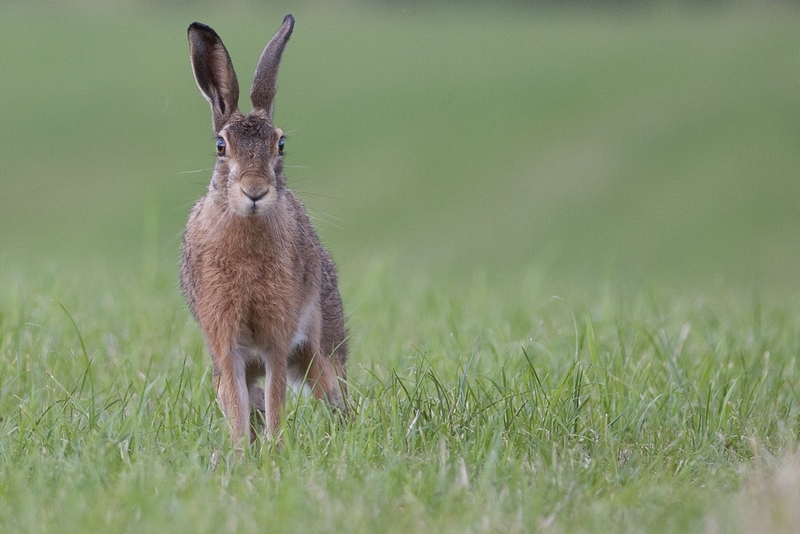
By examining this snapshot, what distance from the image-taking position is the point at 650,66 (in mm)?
22141

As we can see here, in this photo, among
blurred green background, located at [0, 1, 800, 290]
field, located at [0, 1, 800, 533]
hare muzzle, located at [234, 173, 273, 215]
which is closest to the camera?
field, located at [0, 1, 800, 533]

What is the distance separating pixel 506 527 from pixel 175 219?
1692cm

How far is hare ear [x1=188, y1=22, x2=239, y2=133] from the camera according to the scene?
4703 millimetres

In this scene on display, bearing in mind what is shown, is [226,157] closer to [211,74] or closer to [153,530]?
[211,74]

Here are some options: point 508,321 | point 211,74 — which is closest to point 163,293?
point 508,321

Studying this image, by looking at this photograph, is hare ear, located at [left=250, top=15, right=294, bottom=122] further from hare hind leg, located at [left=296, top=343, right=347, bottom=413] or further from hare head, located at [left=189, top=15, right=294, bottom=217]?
hare hind leg, located at [left=296, top=343, right=347, bottom=413]

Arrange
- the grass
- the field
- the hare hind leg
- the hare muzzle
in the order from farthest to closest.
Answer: the hare hind leg, the hare muzzle, the field, the grass

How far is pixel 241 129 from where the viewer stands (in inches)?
178

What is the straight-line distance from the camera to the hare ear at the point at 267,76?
479 cm

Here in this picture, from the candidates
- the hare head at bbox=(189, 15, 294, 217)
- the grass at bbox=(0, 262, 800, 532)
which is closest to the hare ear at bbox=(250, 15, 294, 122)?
the hare head at bbox=(189, 15, 294, 217)

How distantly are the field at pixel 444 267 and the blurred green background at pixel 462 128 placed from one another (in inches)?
3.0

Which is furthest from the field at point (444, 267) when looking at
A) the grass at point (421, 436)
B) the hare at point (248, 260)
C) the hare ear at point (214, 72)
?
the hare ear at point (214, 72)

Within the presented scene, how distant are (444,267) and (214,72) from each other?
6418mm

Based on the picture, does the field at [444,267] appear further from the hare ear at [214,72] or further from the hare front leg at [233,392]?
the hare ear at [214,72]
